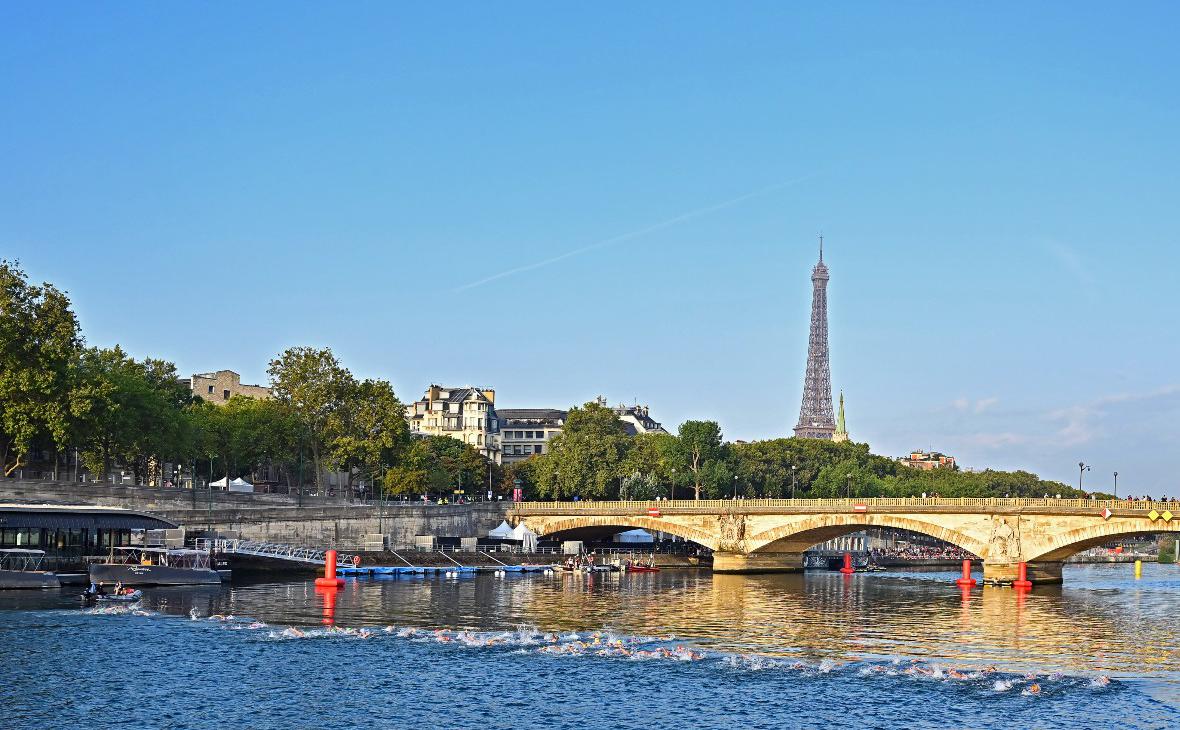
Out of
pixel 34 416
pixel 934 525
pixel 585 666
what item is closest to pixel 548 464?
pixel 934 525

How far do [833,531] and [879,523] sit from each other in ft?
24.7

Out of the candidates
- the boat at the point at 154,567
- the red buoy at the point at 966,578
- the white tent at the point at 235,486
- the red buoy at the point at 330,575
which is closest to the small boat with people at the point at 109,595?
the boat at the point at 154,567

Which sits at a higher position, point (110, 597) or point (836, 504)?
point (836, 504)

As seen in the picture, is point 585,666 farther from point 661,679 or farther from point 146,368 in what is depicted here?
point 146,368

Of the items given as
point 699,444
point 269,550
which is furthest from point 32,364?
point 699,444

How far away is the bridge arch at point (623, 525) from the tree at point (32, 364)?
4833 centimetres

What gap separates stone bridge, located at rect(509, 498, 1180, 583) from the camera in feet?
327

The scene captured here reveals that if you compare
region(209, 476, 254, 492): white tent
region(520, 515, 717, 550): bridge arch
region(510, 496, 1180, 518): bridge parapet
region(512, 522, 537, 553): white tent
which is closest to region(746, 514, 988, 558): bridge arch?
region(510, 496, 1180, 518): bridge parapet

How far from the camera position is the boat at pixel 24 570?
249ft

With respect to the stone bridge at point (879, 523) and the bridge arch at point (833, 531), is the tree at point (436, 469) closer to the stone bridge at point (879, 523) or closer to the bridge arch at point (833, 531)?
the stone bridge at point (879, 523)

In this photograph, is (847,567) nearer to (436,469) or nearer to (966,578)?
(966,578)

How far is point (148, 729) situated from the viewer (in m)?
40.1

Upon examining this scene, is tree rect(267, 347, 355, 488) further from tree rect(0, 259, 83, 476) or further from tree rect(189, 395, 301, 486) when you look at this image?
tree rect(0, 259, 83, 476)

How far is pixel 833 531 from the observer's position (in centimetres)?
11750
